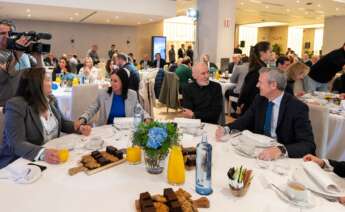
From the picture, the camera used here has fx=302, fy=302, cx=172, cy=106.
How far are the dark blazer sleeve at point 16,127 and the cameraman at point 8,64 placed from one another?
1.16m

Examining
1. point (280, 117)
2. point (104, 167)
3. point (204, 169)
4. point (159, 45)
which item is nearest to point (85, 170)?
point (104, 167)

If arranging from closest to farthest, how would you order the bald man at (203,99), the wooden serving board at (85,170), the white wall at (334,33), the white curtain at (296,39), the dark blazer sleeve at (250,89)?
1. the wooden serving board at (85,170)
2. the bald man at (203,99)
3. the dark blazer sleeve at (250,89)
4. the white wall at (334,33)
5. the white curtain at (296,39)

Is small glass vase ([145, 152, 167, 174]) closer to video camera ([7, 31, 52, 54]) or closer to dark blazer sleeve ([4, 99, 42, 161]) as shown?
dark blazer sleeve ([4, 99, 42, 161])

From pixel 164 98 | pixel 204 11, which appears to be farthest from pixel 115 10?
pixel 164 98

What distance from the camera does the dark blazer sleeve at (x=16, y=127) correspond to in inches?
68.9

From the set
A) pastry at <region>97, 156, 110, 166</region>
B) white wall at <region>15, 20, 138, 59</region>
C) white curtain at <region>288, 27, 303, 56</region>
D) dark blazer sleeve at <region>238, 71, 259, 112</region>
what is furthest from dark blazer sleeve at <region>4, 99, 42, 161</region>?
white curtain at <region>288, 27, 303, 56</region>

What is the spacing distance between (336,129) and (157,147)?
7.42 ft

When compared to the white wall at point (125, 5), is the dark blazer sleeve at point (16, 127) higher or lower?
lower

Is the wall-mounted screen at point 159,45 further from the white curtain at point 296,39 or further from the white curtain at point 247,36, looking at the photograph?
the white curtain at point 296,39

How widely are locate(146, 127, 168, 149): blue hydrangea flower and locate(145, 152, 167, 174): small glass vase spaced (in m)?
0.09

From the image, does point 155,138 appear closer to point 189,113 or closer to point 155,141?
point 155,141

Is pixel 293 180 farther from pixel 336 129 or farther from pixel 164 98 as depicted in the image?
pixel 164 98

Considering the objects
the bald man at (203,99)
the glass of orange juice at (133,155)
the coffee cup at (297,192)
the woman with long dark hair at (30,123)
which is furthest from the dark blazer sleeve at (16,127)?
the bald man at (203,99)

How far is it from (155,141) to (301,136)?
3.50 feet
